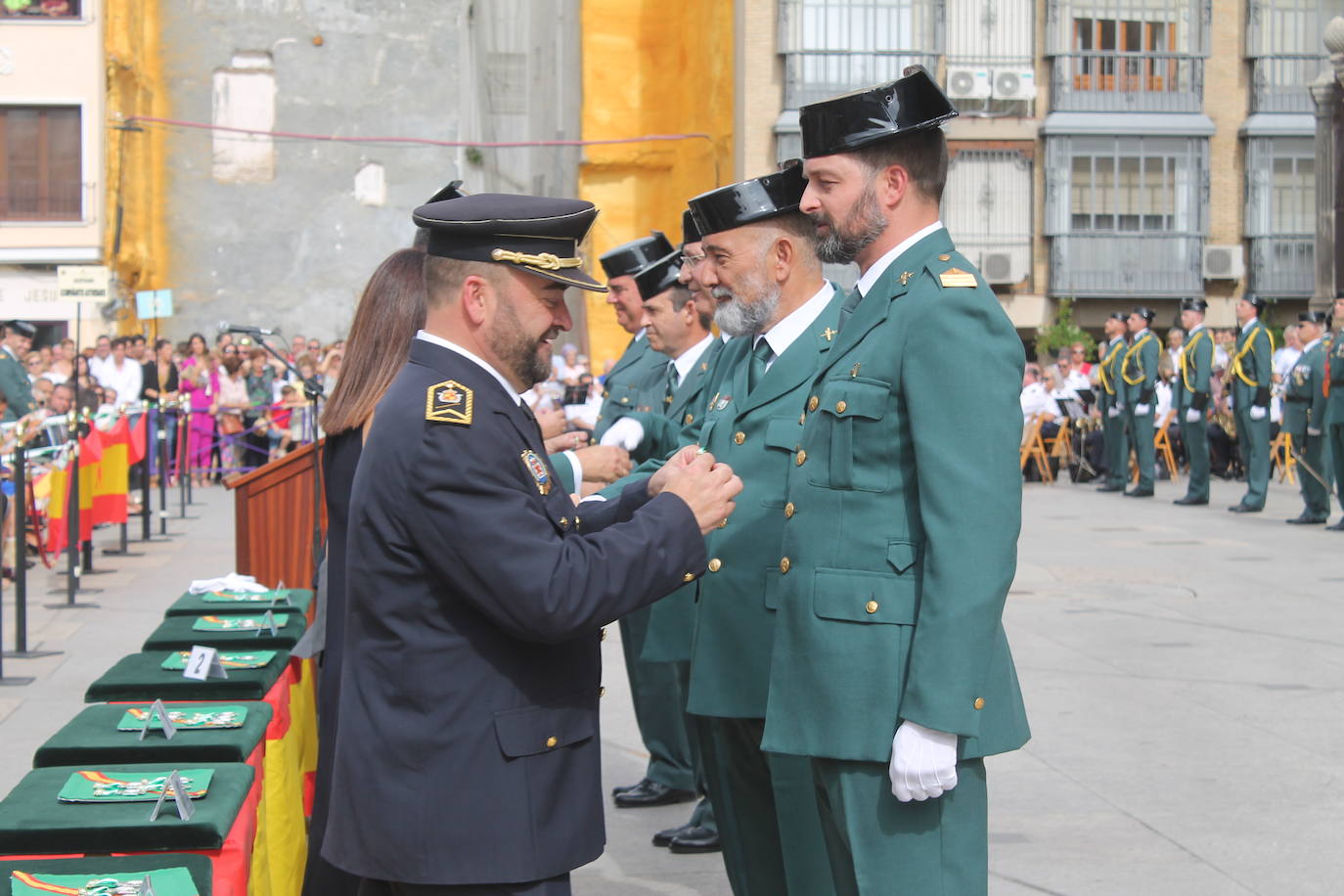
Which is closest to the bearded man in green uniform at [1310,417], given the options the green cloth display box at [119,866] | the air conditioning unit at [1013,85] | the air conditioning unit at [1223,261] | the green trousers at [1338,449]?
the green trousers at [1338,449]

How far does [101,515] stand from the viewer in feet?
41.6

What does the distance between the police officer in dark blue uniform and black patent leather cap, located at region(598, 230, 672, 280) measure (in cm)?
370

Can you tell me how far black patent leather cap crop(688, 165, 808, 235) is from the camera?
4.72 meters

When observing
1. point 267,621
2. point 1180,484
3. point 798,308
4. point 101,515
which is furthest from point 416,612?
point 1180,484

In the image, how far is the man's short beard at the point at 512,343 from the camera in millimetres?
3072

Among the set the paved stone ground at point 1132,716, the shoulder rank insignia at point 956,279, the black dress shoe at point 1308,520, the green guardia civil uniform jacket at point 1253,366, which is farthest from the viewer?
the green guardia civil uniform jacket at point 1253,366

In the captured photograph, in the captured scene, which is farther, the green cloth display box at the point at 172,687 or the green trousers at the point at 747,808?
the green cloth display box at the point at 172,687

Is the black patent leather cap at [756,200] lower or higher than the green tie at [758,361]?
higher

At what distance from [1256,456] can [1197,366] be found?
1.56 metres

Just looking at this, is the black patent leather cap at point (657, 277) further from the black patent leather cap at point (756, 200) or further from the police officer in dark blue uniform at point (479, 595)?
the police officer in dark blue uniform at point (479, 595)

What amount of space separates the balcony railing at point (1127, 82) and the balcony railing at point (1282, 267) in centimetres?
334

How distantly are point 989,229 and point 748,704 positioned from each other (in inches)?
1189

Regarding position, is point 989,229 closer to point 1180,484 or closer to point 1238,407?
point 1180,484

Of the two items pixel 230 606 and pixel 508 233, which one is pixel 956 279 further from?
pixel 230 606
